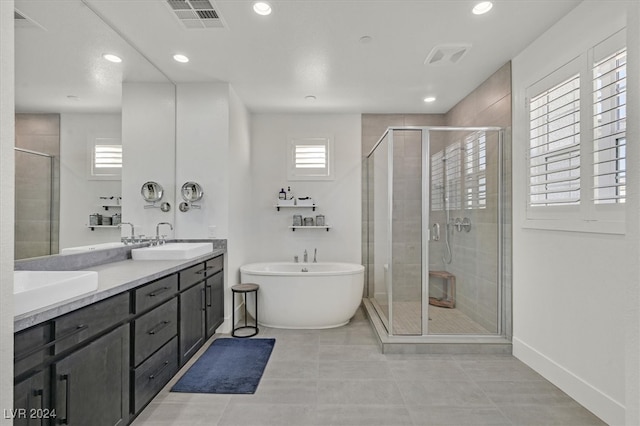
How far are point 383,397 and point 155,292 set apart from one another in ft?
5.59

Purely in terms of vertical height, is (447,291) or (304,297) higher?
(447,291)

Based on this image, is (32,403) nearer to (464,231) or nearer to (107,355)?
(107,355)

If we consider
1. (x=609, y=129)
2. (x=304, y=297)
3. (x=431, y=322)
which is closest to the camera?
(x=609, y=129)

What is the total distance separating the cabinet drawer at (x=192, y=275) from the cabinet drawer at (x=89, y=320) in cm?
74

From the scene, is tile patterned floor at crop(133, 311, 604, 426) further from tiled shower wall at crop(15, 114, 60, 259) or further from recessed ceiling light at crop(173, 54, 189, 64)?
recessed ceiling light at crop(173, 54, 189, 64)

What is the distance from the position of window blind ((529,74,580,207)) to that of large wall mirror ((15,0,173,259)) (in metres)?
Answer: 3.38

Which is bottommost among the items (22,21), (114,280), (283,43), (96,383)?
(96,383)

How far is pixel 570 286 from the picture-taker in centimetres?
232

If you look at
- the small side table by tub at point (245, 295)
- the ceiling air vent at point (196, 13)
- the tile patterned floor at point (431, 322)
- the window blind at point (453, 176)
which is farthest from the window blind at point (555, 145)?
the small side table by tub at point (245, 295)

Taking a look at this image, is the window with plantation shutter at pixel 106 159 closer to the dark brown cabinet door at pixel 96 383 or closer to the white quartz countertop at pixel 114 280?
the white quartz countertop at pixel 114 280

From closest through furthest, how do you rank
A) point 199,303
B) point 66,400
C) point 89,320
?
point 66,400 → point 89,320 → point 199,303

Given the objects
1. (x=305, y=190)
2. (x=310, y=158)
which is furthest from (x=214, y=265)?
(x=310, y=158)

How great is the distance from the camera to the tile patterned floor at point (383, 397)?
2.07 meters

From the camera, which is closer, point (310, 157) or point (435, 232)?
point (435, 232)
